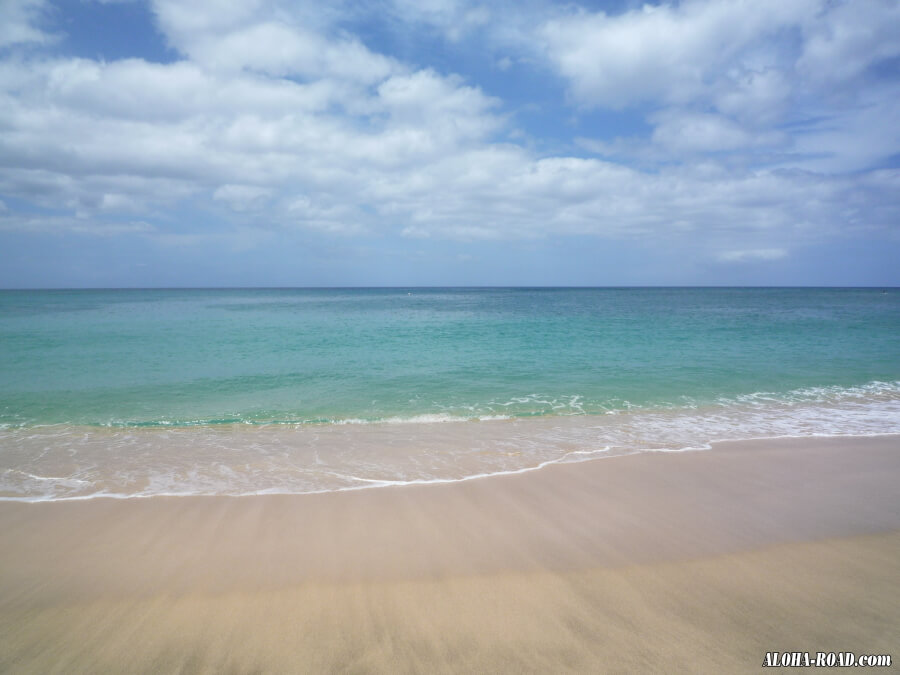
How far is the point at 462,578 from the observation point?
4.21 m

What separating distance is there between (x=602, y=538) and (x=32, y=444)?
10.9 metres

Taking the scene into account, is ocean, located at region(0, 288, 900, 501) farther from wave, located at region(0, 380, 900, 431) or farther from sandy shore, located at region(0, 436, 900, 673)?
sandy shore, located at region(0, 436, 900, 673)

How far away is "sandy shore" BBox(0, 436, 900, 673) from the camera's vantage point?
333cm

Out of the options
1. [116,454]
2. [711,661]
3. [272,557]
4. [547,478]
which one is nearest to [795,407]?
[547,478]

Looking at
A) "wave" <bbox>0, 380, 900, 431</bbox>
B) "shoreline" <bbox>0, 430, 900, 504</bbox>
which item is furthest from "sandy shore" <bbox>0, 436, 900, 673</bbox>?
"wave" <bbox>0, 380, 900, 431</bbox>

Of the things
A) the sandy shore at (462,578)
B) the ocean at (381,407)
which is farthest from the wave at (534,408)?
the sandy shore at (462,578)

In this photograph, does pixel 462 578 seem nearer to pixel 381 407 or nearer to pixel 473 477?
pixel 473 477

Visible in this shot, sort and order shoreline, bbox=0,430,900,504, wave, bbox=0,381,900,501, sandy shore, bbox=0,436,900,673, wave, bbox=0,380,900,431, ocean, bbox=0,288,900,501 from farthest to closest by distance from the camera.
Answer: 1. wave, bbox=0,380,900,431
2. ocean, bbox=0,288,900,501
3. wave, bbox=0,381,900,501
4. shoreline, bbox=0,430,900,504
5. sandy shore, bbox=0,436,900,673

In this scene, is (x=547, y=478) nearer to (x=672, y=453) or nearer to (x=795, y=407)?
(x=672, y=453)

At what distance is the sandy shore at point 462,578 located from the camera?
3.33m

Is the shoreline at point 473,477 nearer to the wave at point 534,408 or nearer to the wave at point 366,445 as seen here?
the wave at point 366,445

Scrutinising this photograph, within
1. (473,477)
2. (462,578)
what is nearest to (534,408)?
(473,477)

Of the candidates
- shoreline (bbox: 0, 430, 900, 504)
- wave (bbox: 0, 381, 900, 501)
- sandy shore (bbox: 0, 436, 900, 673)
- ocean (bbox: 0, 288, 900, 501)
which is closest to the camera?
sandy shore (bbox: 0, 436, 900, 673)

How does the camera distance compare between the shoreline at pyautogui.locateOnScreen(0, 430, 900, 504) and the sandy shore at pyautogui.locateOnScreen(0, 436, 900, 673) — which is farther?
the shoreline at pyautogui.locateOnScreen(0, 430, 900, 504)
